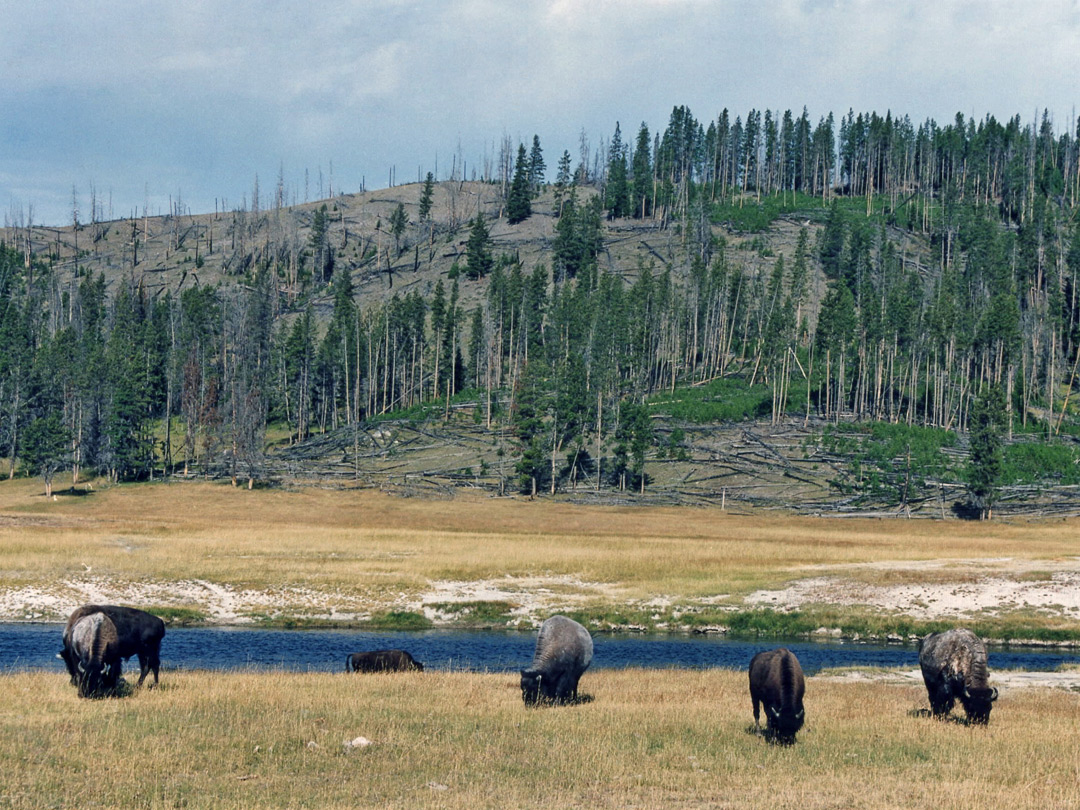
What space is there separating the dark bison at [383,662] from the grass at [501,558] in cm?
1379

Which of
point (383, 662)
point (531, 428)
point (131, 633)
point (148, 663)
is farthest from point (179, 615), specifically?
point (531, 428)

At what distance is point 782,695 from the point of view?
61.2 ft

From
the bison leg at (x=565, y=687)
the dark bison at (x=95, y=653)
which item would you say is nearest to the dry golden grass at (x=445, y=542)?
the bison leg at (x=565, y=687)

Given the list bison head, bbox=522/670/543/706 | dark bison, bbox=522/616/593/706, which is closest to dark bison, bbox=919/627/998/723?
dark bison, bbox=522/616/593/706

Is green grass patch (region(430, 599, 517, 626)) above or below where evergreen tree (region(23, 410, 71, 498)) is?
below

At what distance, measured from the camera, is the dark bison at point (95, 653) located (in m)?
21.0

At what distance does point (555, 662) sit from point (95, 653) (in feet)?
31.6

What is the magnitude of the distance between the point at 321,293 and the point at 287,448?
75635 mm

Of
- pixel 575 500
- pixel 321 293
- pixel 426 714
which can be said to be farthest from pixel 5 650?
pixel 321 293

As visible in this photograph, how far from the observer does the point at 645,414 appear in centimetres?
10856

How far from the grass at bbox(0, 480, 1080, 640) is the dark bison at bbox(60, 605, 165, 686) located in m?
19.2

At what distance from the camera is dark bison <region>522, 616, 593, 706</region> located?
2267 cm

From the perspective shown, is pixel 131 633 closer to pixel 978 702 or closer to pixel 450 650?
pixel 450 650

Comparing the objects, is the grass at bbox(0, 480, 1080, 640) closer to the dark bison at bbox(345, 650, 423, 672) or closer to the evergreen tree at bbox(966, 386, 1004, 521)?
the evergreen tree at bbox(966, 386, 1004, 521)
